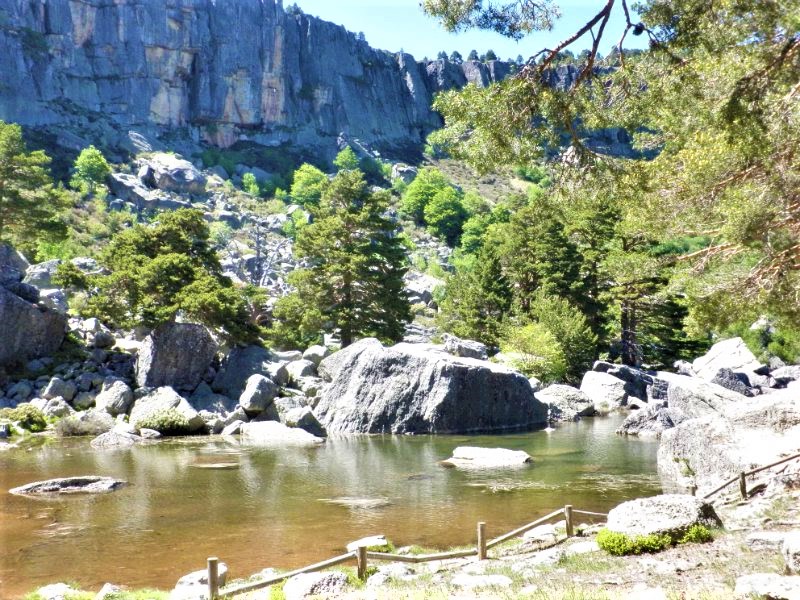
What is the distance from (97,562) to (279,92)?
4541 inches

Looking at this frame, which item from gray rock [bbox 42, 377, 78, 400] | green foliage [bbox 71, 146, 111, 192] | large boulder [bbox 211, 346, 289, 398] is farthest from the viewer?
green foliage [bbox 71, 146, 111, 192]

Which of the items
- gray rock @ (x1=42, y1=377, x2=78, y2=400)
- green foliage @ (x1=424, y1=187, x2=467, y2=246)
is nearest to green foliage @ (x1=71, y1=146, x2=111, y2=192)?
green foliage @ (x1=424, y1=187, x2=467, y2=246)

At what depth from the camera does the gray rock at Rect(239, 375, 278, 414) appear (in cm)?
3083

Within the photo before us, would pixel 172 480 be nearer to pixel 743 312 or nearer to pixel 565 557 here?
pixel 565 557

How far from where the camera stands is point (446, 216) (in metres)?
108

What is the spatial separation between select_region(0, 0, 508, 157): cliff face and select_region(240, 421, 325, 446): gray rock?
77.2 m

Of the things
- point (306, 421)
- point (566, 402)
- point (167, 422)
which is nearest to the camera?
point (167, 422)

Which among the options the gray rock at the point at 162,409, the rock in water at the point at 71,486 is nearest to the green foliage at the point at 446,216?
the gray rock at the point at 162,409

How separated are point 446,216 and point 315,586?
100058 millimetres

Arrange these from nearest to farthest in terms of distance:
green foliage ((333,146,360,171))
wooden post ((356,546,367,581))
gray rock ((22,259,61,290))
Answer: wooden post ((356,546,367,581)) < gray rock ((22,259,61,290)) < green foliage ((333,146,360,171))

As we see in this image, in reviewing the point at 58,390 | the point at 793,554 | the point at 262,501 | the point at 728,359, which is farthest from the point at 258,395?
the point at 728,359

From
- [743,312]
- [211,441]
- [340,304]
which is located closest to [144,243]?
[340,304]

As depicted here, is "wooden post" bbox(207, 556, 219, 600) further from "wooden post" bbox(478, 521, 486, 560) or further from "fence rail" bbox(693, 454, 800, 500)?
"fence rail" bbox(693, 454, 800, 500)

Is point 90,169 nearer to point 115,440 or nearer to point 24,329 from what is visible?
point 24,329
